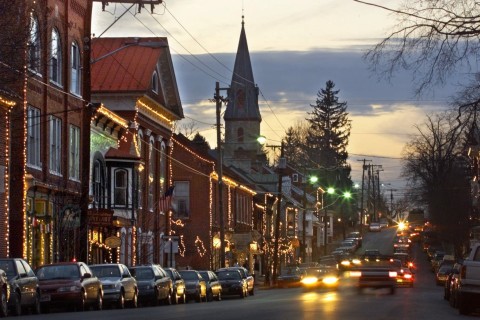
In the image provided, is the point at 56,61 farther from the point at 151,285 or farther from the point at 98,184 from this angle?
the point at 151,285

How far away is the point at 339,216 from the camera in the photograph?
559 feet

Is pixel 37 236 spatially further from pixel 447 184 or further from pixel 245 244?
pixel 447 184

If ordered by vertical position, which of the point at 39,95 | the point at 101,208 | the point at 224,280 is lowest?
the point at 224,280

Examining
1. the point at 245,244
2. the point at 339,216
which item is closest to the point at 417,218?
the point at 339,216

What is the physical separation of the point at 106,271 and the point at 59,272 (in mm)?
3822

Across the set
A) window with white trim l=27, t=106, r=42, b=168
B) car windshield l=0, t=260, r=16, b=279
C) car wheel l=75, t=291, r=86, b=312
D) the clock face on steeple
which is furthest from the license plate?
the clock face on steeple

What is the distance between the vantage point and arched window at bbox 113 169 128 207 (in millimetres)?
57991

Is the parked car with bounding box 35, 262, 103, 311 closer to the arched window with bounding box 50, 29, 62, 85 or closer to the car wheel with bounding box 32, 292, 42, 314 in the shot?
the car wheel with bounding box 32, 292, 42, 314

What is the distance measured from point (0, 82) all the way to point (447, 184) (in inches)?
2915

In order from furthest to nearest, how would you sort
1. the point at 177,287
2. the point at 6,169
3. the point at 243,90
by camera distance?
the point at 243,90
the point at 177,287
the point at 6,169

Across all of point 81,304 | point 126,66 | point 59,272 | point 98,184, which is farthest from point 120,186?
point 81,304

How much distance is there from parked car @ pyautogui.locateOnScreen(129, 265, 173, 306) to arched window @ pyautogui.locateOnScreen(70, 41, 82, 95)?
1201cm

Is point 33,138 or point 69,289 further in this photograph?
point 33,138

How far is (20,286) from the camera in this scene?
29.4 metres
